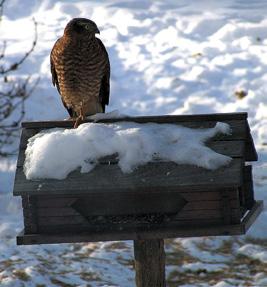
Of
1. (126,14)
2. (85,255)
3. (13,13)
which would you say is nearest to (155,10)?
(126,14)

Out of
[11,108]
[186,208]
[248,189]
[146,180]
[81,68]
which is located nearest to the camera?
[146,180]

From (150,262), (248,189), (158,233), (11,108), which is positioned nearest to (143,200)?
(158,233)

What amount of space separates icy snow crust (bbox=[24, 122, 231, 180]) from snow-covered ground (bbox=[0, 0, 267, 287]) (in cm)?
240

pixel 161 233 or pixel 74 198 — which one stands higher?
pixel 74 198

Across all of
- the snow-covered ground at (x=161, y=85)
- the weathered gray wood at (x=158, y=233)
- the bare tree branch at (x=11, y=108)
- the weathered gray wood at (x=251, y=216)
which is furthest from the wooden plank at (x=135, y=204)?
the bare tree branch at (x=11, y=108)

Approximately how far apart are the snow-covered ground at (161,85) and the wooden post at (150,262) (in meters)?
1.93

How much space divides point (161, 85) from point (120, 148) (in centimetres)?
688

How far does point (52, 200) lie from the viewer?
429 cm

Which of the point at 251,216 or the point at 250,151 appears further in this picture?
the point at 250,151

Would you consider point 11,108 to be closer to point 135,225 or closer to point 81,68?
point 81,68

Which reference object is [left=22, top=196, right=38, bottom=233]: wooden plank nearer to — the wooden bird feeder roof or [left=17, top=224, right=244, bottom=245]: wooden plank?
the wooden bird feeder roof

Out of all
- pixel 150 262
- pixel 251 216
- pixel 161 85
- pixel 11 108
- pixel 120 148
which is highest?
pixel 120 148

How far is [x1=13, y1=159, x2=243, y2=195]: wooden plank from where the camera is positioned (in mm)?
4055

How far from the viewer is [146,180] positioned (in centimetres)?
409
